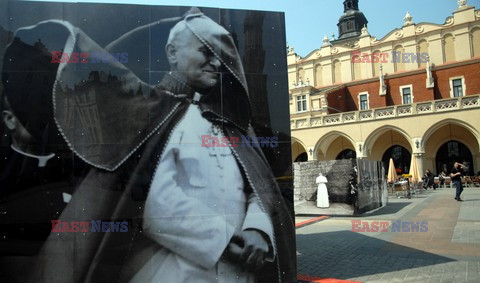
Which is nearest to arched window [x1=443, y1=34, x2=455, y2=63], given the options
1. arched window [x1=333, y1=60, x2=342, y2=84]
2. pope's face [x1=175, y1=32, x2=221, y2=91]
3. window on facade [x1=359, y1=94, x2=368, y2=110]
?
window on facade [x1=359, y1=94, x2=368, y2=110]

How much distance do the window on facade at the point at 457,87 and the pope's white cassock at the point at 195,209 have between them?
126 ft

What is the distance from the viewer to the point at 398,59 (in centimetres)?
3891

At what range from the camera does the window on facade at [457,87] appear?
115 feet

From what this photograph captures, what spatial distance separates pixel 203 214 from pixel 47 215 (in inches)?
66.6

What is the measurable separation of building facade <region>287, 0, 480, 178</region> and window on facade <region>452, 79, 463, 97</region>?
0.29ft

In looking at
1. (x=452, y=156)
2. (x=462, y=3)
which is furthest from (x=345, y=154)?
(x=462, y=3)

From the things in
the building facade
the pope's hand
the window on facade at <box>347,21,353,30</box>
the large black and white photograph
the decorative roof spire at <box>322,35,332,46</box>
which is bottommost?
the pope's hand

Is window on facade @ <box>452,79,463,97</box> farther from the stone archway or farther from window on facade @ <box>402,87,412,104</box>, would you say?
the stone archway

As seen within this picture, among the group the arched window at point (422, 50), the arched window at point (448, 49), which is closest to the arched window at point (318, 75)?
the arched window at point (422, 50)

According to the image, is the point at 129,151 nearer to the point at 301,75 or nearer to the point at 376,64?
the point at 376,64

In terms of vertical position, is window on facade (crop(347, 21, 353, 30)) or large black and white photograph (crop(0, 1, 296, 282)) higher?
window on facade (crop(347, 21, 353, 30))

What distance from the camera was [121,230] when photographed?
3863 millimetres

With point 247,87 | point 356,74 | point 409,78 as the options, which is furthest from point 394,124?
point 247,87

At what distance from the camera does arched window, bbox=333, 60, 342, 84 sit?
42312 mm
